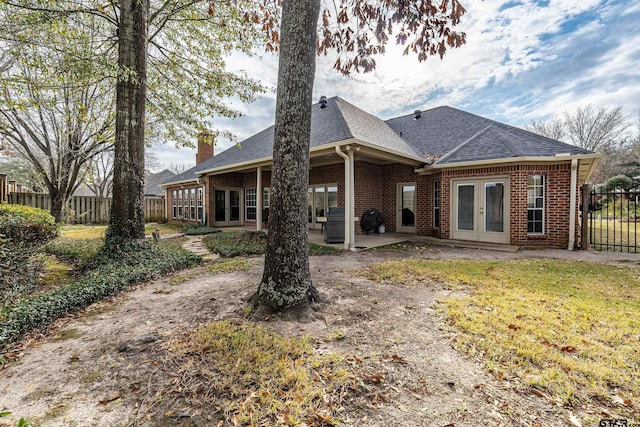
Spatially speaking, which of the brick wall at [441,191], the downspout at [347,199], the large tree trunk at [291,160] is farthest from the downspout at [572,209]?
the large tree trunk at [291,160]

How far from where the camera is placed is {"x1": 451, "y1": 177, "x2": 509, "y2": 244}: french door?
29.3 feet

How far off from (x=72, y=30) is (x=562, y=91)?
2195cm

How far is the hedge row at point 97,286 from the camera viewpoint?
3119 millimetres

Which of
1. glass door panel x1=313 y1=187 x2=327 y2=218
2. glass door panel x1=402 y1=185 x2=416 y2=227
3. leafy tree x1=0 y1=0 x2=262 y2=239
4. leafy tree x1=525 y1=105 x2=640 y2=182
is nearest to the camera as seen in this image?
leafy tree x1=0 y1=0 x2=262 y2=239

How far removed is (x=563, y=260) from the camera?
6.82 metres

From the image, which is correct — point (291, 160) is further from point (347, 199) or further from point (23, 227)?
point (23, 227)

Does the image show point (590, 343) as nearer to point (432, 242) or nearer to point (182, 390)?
point (182, 390)

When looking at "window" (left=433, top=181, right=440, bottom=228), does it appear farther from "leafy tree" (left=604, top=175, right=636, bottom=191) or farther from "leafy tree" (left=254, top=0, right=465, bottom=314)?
"leafy tree" (left=604, top=175, right=636, bottom=191)

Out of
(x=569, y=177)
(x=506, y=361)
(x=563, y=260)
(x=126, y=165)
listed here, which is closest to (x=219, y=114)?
(x=126, y=165)

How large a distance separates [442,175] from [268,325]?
8867 mm

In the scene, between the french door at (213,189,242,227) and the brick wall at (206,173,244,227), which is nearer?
the brick wall at (206,173,244,227)

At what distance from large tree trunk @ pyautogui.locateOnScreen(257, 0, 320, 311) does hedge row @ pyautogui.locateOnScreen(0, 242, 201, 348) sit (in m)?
2.59

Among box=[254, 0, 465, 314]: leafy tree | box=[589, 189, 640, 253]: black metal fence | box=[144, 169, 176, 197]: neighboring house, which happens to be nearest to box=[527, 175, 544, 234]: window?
box=[589, 189, 640, 253]: black metal fence

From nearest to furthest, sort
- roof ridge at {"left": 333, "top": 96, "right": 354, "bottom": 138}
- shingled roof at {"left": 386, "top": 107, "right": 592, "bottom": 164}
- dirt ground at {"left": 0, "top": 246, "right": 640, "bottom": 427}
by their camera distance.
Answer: dirt ground at {"left": 0, "top": 246, "right": 640, "bottom": 427}
roof ridge at {"left": 333, "top": 96, "right": 354, "bottom": 138}
shingled roof at {"left": 386, "top": 107, "right": 592, "bottom": 164}
